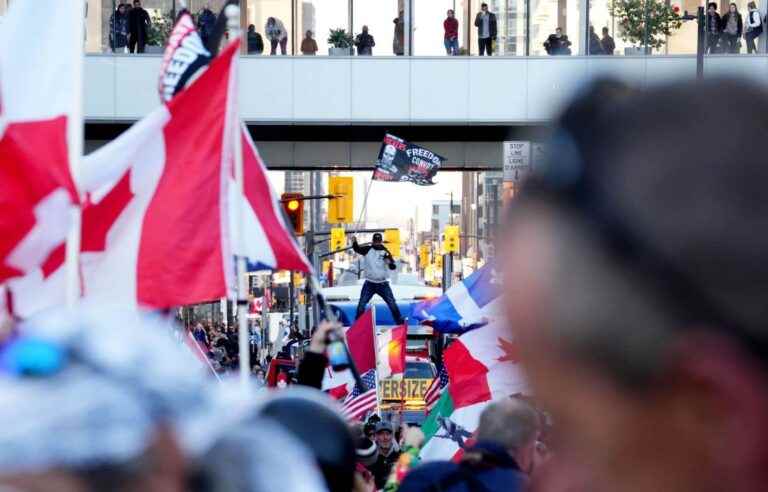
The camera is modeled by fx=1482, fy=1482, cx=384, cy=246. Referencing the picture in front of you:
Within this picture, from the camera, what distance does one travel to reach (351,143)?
36.0 m

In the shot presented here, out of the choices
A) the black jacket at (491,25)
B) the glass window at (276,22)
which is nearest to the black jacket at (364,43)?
the glass window at (276,22)

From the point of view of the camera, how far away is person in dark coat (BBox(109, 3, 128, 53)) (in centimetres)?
3538

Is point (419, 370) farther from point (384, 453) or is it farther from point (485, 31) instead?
point (384, 453)

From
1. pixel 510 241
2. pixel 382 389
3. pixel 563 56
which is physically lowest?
pixel 382 389

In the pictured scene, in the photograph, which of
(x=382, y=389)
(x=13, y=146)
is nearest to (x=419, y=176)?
(x=382, y=389)

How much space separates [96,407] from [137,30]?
35.1 metres

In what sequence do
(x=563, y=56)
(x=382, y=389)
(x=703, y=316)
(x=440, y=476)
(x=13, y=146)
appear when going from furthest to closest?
(x=563, y=56) < (x=382, y=389) < (x=13, y=146) < (x=440, y=476) < (x=703, y=316)

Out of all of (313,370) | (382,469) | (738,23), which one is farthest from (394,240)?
(313,370)

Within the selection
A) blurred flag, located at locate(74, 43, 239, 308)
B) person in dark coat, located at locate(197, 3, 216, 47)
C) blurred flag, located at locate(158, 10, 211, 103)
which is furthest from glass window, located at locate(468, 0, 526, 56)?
blurred flag, located at locate(74, 43, 239, 308)

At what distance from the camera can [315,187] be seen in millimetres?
A: 132125

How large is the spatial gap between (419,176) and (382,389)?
7.72 m

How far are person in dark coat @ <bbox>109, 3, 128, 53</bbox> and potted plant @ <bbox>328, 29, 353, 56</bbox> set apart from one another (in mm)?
4893

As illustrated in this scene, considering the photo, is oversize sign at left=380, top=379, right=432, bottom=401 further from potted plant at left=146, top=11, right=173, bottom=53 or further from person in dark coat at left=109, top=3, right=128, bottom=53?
person in dark coat at left=109, top=3, right=128, bottom=53

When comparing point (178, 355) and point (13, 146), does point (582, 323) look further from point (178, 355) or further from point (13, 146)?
point (13, 146)
